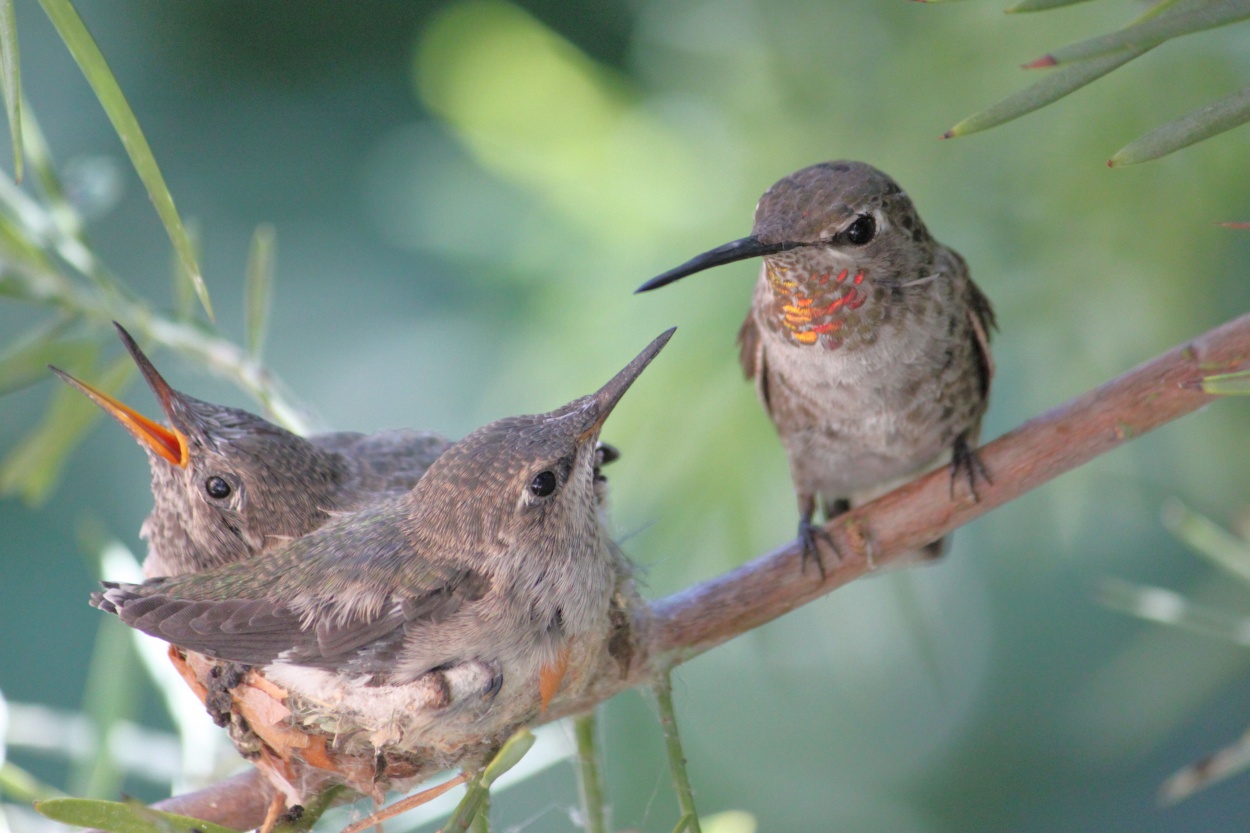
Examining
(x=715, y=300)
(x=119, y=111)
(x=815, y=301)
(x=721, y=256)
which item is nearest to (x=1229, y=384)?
(x=721, y=256)

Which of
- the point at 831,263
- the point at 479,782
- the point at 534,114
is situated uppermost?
the point at 534,114

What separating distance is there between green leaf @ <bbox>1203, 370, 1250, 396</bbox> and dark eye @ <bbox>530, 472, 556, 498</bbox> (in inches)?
22.5

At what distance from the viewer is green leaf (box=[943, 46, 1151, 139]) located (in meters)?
0.63

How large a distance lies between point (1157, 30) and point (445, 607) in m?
0.75

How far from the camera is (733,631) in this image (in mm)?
1037

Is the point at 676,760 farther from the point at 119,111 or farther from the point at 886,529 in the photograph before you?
the point at 119,111

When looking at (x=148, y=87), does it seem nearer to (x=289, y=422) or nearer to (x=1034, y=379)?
(x=289, y=422)

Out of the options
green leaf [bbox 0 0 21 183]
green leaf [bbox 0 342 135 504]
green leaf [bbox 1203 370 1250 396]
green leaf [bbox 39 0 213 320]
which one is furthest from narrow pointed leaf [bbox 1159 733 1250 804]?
green leaf [bbox 0 342 135 504]

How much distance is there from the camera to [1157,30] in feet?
1.88

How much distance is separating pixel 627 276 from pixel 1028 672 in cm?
136

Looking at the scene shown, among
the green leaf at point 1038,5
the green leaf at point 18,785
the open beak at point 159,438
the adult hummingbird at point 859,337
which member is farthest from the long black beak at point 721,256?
the green leaf at point 18,785

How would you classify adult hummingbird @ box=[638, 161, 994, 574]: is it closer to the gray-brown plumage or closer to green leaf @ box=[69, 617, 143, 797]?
the gray-brown plumage

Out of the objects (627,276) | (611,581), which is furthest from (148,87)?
(611,581)

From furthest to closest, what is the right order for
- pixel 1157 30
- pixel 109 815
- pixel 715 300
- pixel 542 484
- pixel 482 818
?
1. pixel 715 300
2. pixel 542 484
3. pixel 482 818
4. pixel 109 815
5. pixel 1157 30
